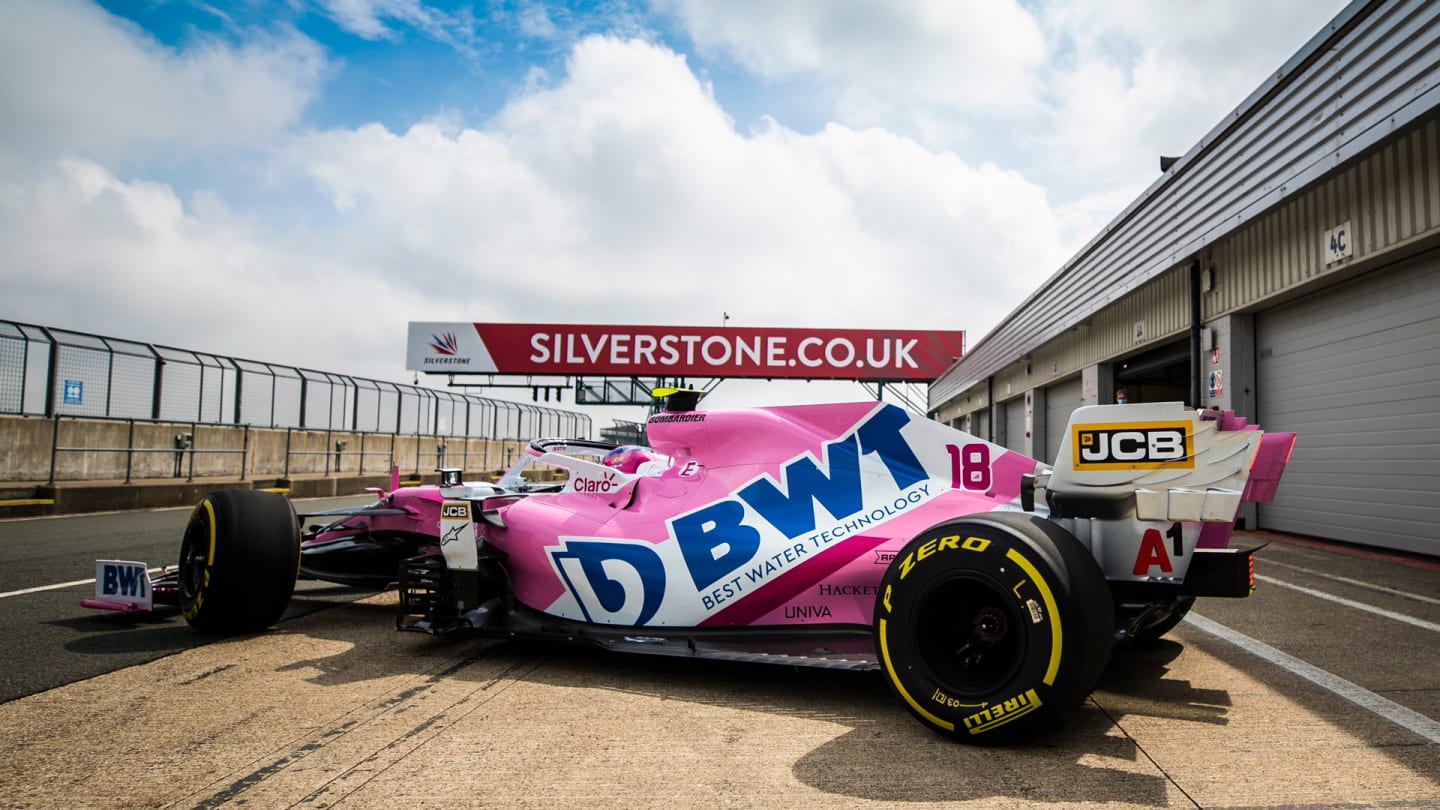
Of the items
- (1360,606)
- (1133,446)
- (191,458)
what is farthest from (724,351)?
(1133,446)

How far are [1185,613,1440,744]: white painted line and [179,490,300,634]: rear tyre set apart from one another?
5162 mm

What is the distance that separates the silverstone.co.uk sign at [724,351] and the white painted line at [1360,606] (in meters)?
22.3

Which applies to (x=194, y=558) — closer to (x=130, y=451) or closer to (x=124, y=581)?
(x=124, y=581)

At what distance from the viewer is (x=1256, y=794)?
2305 millimetres

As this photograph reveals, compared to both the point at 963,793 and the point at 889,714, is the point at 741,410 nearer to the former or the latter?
the point at 889,714

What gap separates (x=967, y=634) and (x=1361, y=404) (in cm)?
752

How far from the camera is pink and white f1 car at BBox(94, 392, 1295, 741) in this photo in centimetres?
274

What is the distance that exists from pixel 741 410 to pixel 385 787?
7.86ft

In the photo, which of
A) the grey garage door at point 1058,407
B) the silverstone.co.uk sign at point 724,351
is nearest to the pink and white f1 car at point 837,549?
the grey garage door at point 1058,407

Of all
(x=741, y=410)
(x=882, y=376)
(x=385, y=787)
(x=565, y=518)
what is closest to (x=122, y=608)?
(x=565, y=518)

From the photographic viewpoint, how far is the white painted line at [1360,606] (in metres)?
4.56

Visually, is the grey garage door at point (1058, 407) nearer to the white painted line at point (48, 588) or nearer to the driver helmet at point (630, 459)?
the driver helmet at point (630, 459)

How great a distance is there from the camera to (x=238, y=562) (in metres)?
4.34

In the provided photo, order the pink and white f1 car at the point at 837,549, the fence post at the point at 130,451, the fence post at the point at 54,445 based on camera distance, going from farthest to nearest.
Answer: the fence post at the point at 130,451 → the fence post at the point at 54,445 → the pink and white f1 car at the point at 837,549
